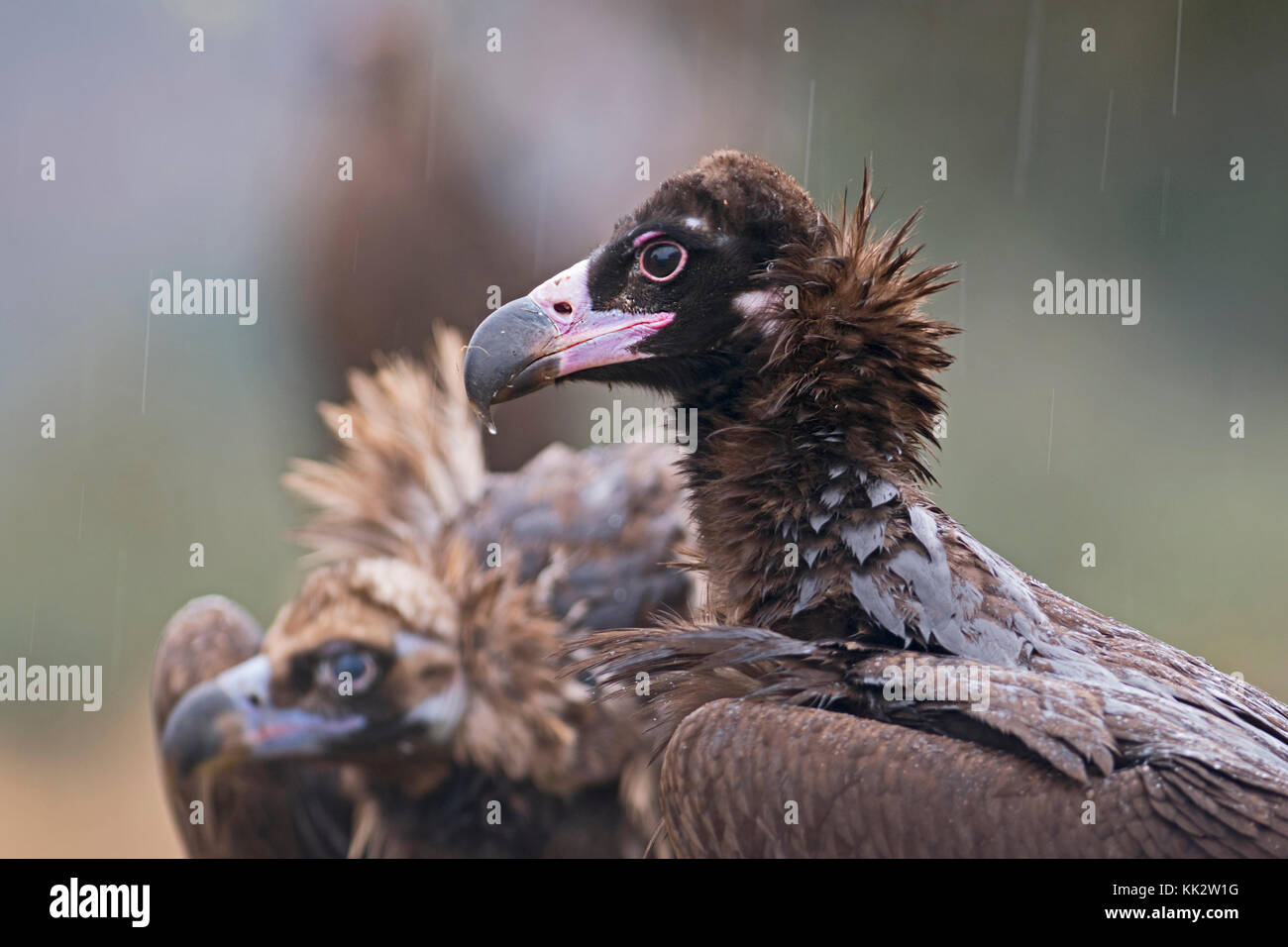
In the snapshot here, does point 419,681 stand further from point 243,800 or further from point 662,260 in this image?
point 662,260

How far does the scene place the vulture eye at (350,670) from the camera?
14.5ft

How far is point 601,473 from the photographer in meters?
4.93

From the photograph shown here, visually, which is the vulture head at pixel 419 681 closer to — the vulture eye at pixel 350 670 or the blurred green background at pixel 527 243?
the vulture eye at pixel 350 670

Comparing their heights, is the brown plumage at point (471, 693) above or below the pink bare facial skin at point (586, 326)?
below

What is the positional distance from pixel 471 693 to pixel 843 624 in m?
2.25

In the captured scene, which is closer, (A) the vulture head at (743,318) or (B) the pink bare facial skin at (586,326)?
(A) the vulture head at (743,318)

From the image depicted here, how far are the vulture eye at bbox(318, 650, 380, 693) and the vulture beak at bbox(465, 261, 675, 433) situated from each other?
5.94 feet

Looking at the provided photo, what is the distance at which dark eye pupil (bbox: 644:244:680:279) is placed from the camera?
111 inches

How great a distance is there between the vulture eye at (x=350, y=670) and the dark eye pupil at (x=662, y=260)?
208 cm

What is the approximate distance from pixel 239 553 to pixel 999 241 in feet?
17.2

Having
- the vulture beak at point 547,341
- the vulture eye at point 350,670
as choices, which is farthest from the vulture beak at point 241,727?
the vulture beak at point 547,341

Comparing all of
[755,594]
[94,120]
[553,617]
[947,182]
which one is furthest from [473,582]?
[94,120]

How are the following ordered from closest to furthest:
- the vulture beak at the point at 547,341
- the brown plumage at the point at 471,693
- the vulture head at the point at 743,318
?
the vulture head at the point at 743,318, the vulture beak at the point at 547,341, the brown plumage at the point at 471,693

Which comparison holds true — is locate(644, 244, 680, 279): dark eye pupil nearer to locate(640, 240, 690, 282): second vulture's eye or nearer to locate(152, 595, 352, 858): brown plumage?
locate(640, 240, 690, 282): second vulture's eye
